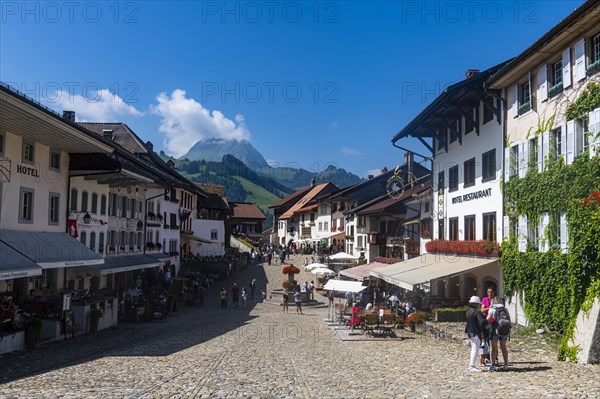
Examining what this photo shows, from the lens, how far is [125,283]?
39562 millimetres

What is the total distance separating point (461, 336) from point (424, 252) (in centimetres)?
1756

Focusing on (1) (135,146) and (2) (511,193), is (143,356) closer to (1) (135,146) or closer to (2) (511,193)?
(2) (511,193)

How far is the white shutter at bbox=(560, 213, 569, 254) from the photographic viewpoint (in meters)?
18.8

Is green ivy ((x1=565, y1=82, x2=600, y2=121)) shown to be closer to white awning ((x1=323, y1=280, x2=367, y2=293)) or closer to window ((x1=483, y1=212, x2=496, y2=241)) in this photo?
window ((x1=483, y1=212, x2=496, y2=241))

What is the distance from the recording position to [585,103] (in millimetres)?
17812

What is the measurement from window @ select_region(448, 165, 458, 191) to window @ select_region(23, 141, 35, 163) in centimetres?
2107

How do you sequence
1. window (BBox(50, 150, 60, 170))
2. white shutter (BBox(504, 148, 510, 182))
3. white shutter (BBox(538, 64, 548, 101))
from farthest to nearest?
window (BBox(50, 150, 60, 170)), white shutter (BBox(504, 148, 510, 182)), white shutter (BBox(538, 64, 548, 101))

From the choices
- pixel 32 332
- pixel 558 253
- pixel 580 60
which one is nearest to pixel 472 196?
pixel 558 253

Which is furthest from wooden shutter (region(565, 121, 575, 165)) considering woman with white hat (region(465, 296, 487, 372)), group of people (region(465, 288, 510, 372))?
woman with white hat (region(465, 296, 487, 372))

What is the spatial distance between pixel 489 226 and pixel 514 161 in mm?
3764

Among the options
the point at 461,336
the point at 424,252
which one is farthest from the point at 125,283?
the point at 461,336

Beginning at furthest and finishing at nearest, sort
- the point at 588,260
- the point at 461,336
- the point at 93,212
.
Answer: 1. the point at 93,212
2. the point at 461,336
3. the point at 588,260

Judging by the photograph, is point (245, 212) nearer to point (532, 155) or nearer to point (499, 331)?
point (532, 155)

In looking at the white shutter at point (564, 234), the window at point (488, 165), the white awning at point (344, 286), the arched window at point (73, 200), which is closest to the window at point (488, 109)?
the window at point (488, 165)
